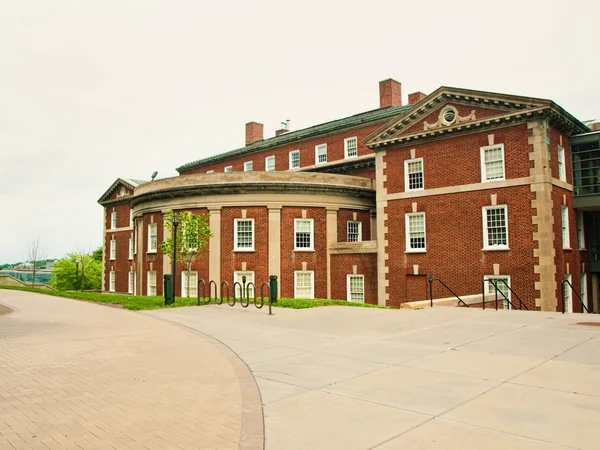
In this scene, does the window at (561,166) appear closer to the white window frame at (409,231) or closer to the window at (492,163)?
the window at (492,163)

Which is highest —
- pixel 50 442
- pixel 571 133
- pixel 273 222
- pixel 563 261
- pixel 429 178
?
pixel 571 133

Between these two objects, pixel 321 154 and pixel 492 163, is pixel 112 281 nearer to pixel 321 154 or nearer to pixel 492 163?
pixel 321 154

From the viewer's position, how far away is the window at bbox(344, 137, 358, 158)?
38.7 m

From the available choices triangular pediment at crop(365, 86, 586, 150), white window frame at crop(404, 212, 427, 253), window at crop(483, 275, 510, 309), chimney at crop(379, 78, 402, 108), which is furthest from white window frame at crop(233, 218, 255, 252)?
chimney at crop(379, 78, 402, 108)

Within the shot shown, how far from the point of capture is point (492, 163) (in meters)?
24.6

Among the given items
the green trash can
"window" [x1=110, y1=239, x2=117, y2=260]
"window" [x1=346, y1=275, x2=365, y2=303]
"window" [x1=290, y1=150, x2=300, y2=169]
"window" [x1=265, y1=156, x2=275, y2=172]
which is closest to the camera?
the green trash can

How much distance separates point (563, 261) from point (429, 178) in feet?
26.2

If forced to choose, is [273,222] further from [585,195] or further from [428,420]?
[428,420]

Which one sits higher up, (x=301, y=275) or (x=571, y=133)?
(x=571, y=133)

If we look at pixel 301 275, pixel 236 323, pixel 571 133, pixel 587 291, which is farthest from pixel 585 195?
pixel 236 323

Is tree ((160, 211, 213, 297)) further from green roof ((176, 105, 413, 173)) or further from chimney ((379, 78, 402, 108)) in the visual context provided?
chimney ((379, 78, 402, 108))

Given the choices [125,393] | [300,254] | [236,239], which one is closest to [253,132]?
[236,239]

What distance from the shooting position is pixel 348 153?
3912cm

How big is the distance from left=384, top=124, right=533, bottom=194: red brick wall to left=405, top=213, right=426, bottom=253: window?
1.76 m
